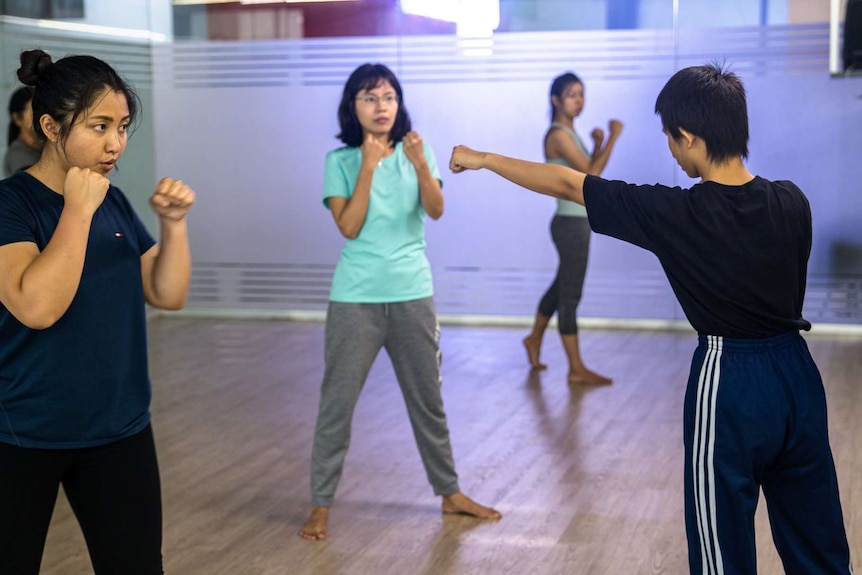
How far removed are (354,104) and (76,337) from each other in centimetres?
176

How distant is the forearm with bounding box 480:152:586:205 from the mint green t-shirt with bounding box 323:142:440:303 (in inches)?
46.1

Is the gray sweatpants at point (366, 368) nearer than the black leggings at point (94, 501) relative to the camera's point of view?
No

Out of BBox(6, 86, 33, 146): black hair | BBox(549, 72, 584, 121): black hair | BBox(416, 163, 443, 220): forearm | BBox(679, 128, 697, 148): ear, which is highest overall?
BBox(549, 72, 584, 121): black hair

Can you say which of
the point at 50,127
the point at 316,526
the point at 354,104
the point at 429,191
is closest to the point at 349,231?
the point at 429,191

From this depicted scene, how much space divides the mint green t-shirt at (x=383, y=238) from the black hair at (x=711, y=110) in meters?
1.45

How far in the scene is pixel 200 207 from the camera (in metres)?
8.27

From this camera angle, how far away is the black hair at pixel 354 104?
3619mm

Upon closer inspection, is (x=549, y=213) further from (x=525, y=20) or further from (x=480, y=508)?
(x=480, y=508)

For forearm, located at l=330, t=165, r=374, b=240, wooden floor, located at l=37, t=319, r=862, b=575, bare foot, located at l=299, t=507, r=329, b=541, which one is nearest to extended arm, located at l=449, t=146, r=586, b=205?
forearm, located at l=330, t=165, r=374, b=240

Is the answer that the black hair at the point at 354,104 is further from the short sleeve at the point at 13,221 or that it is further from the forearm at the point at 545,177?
the short sleeve at the point at 13,221

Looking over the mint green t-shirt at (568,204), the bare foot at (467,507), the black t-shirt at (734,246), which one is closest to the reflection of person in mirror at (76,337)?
the black t-shirt at (734,246)

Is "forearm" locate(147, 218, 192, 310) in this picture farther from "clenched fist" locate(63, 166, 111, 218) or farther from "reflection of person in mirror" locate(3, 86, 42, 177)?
"reflection of person in mirror" locate(3, 86, 42, 177)

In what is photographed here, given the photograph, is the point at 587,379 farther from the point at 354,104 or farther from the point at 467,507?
the point at 354,104

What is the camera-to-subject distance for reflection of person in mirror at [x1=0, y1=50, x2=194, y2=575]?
1.97 m
